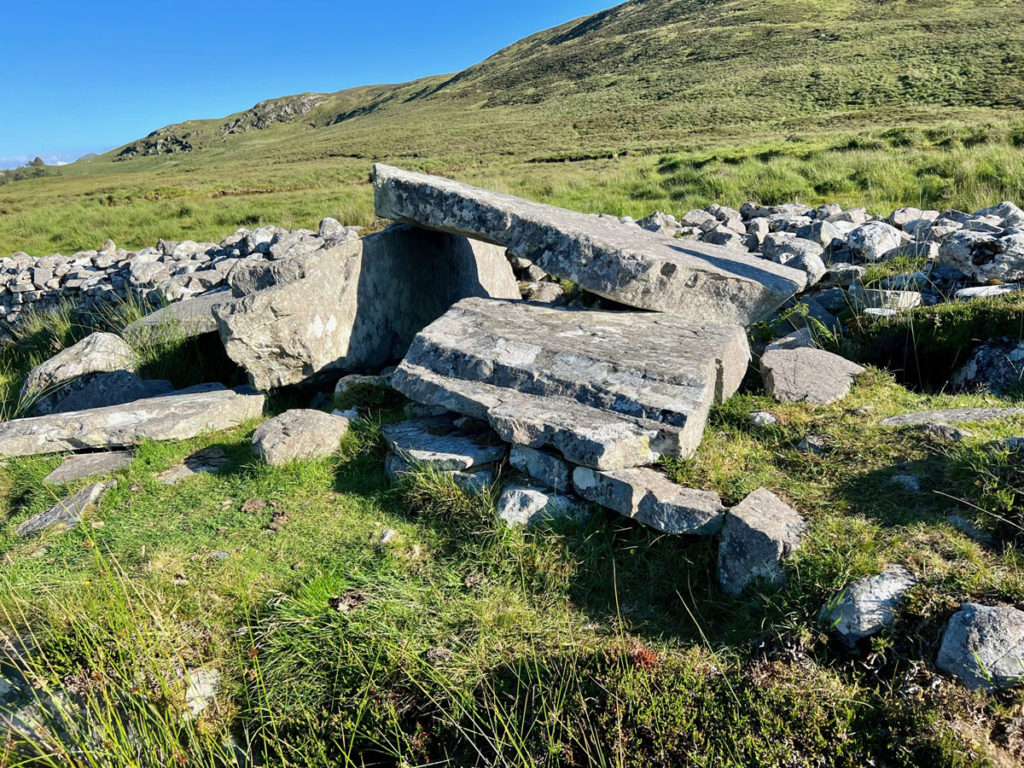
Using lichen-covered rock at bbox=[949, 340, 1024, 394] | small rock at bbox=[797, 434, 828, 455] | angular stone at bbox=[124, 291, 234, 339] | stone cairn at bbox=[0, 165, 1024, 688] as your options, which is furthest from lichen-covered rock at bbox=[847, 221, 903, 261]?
angular stone at bbox=[124, 291, 234, 339]

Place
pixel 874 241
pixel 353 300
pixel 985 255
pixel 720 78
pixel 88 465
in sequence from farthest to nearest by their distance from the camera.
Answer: pixel 720 78 < pixel 874 241 < pixel 353 300 < pixel 985 255 < pixel 88 465

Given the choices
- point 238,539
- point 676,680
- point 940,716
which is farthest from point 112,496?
point 940,716

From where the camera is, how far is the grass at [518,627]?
2.51 meters

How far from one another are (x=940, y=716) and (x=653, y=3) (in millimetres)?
124269

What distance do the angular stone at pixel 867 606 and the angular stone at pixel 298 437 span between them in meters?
3.57

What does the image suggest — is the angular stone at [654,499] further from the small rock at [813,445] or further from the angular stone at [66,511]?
the angular stone at [66,511]

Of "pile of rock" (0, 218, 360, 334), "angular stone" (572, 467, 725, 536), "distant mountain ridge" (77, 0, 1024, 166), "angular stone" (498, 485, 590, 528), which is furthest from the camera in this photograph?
"distant mountain ridge" (77, 0, 1024, 166)

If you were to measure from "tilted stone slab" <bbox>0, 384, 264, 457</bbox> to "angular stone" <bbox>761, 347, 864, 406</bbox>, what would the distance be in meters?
4.57

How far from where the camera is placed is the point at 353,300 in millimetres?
6285

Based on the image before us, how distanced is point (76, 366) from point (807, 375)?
23.4ft

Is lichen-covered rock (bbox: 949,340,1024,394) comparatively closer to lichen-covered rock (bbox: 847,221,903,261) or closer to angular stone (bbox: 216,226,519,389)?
lichen-covered rock (bbox: 847,221,903,261)

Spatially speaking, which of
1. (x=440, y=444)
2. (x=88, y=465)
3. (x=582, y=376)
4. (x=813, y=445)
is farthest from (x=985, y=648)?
(x=88, y=465)

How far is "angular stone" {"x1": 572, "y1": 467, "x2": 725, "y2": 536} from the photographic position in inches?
135

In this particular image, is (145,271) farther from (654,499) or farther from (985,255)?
(985,255)
